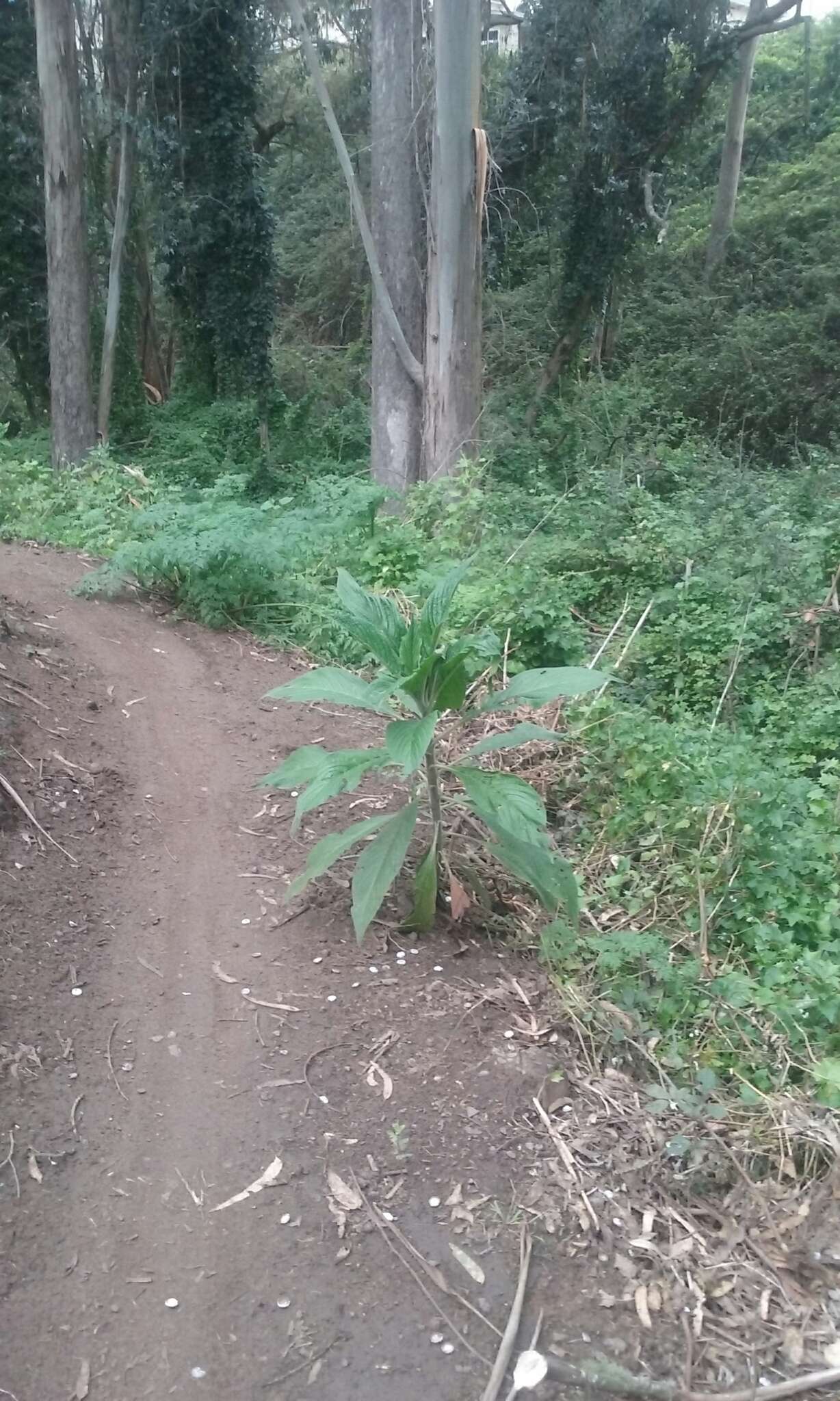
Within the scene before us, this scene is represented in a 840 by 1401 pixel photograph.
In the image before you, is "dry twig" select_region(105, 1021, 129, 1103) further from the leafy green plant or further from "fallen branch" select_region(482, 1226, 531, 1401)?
"fallen branch" select_region(482, 1226, 531, 1401)

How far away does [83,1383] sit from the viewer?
88.9 inches

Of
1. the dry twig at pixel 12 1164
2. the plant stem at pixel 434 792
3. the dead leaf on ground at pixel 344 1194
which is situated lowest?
the dead leaf on ground at pixel 344 1194

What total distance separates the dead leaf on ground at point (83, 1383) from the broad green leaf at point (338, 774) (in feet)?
5.06

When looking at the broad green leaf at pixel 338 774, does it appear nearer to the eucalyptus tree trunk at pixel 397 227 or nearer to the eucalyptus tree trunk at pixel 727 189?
the eucalyptus tree trunk at pixel 397 227

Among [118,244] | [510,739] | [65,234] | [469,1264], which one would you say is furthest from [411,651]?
[118,244]

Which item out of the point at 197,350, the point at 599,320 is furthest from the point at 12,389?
the point at 599,320

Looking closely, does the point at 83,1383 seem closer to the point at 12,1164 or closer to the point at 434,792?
the point at 12,1164

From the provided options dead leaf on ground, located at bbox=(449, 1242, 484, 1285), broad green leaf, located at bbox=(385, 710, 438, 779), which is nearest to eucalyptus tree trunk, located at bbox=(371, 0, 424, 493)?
broad green leaf, located at bbox=(385, 710, 438, 779)

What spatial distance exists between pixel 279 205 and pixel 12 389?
28.9 ft

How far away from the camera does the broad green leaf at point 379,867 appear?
10.8ft

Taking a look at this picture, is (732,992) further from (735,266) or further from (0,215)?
(735,266)

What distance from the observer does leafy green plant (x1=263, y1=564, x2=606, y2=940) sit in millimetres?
3359

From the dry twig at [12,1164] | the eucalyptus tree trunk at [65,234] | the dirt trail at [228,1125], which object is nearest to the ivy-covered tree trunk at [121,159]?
the eucalyptus tree trunk at [65,234]

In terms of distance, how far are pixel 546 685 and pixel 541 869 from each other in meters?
0.61
